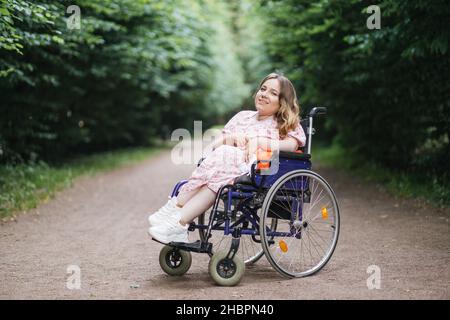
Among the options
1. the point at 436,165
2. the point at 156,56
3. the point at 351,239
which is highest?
the point at 156,56

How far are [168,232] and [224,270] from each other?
0.48m

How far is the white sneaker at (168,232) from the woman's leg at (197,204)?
0.05 m

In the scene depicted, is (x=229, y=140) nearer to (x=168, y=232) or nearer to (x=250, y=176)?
(x=250, y=176)

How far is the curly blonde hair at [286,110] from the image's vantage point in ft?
13.7

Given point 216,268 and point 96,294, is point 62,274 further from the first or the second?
point 216,268

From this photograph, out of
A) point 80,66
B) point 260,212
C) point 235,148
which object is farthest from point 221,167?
point 80,66

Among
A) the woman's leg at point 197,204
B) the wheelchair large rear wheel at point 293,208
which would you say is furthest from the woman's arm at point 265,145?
the woman's leg at point 197,204

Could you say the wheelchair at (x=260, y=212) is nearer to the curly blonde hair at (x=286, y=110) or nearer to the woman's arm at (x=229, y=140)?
the curly blonde hair at (x=286, y=110)

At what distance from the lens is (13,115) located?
30.2 feet

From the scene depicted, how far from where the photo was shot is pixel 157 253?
505cm

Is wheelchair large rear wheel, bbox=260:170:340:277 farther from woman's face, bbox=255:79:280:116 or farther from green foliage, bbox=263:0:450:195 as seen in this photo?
green foliage, bbox=263:0:450:195

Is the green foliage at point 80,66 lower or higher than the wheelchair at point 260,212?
higher
